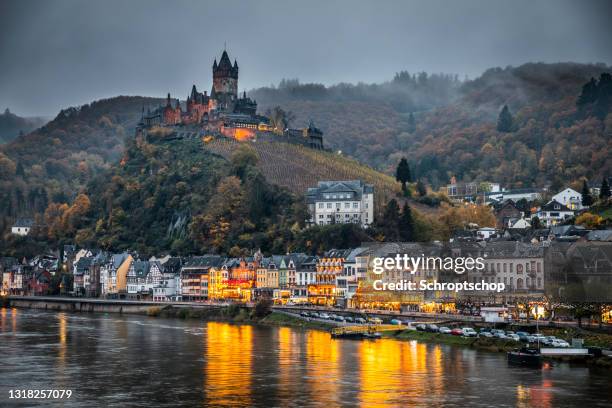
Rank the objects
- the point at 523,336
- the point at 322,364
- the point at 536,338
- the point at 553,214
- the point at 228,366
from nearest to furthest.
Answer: the point at 228,366, the point at 322,364, the point at 536,338, the point at 523,336, the point at 553,214

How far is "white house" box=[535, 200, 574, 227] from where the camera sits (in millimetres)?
132750

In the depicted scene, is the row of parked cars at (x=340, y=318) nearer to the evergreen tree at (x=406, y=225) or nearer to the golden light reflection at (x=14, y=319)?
the evergreen tree at (x=406, y=225)

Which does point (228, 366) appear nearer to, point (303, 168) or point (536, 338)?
point (536, 338)

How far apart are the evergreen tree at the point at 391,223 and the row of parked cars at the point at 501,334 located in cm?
4499

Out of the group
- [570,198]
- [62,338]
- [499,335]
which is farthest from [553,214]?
[62,338]

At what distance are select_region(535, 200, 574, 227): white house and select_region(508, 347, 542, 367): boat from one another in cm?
6771

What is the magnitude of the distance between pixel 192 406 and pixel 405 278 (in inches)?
2058

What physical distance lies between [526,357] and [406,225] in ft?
212

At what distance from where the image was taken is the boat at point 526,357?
6444 centimetres

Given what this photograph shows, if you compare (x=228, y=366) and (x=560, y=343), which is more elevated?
(x=560, y=343)

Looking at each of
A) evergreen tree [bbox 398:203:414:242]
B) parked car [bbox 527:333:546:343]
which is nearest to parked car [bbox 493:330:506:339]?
parked car [bbox 527:333:546:343]

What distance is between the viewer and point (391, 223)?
424 ft

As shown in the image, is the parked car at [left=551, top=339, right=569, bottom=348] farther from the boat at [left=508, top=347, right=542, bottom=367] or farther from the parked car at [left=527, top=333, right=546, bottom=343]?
the boat at [left=508, top=347, right=542, bottom=367]

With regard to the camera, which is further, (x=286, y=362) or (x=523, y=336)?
(x=523, y=336)
